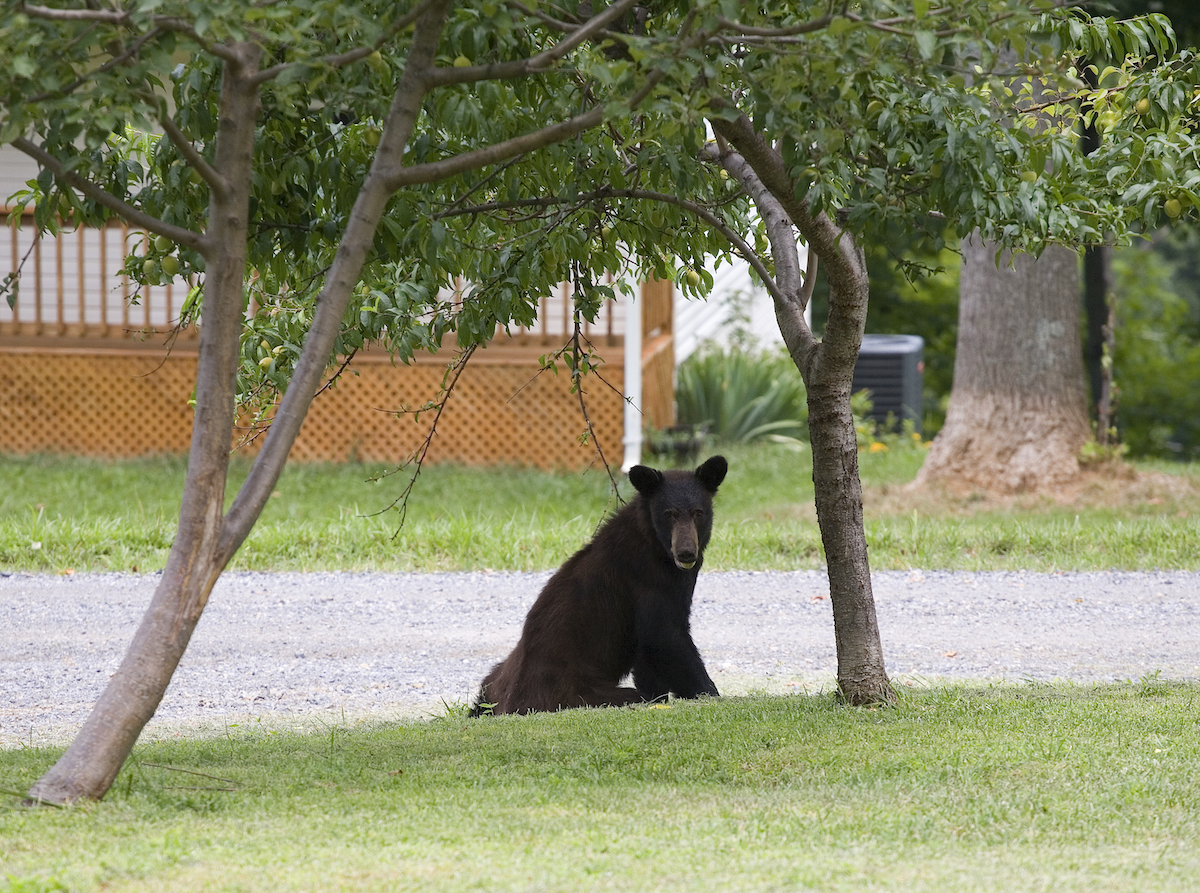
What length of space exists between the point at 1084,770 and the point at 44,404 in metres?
12.5

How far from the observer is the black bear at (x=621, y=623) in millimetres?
5664

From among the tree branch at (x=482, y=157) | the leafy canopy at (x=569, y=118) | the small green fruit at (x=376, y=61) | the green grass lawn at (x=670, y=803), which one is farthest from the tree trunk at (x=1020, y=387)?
the small green fruit at (x=376, y=61)

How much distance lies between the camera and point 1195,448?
23.2 metres

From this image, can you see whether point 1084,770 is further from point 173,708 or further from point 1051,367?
point 1051,367

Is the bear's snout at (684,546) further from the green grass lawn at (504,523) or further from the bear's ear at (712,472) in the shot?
the green grass lawn at (504,523)

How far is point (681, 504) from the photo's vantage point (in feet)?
19.2

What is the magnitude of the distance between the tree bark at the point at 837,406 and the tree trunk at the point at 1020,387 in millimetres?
7633

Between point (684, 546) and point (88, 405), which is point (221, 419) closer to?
point (684, 546)

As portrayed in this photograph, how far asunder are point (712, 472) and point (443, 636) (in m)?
2.48

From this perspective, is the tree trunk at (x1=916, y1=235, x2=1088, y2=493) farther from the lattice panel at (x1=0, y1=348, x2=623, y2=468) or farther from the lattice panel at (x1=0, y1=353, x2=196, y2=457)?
the lattice panel at (x1=0, y1=353, x2=196, y2=457)

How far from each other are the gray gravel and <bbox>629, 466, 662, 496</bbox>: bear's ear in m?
1.25

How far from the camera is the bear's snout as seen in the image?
5.58 m

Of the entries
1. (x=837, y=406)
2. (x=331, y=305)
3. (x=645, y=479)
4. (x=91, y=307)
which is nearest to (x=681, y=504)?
(x=645, y=479)

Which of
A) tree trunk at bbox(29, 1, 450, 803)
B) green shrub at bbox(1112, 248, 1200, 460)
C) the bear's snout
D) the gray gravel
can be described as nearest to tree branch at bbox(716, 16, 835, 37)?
tree trunk at bbox(29, 1, 450, 803)
